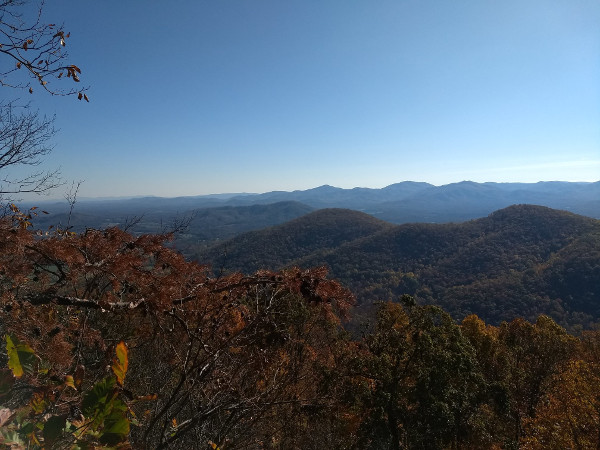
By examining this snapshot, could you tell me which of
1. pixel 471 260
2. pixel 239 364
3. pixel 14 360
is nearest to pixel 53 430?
pixel 14 360

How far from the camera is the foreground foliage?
159cm

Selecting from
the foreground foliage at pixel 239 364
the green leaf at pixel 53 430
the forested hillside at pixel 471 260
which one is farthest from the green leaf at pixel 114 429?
the forested hillside at pixel 471 260

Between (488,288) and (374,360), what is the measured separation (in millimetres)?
62565

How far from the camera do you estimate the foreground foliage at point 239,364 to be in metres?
1.59

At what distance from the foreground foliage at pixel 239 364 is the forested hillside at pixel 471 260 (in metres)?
22.1

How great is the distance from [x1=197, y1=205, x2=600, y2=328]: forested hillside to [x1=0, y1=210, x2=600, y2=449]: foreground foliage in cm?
2209

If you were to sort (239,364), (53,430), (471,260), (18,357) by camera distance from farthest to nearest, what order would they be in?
(471,260), (239,364), (18,357), (53,430)

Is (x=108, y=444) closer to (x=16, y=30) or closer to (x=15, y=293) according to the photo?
(x=15, y=293)

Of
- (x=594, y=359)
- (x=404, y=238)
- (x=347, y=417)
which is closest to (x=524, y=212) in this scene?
(x=404, y=238)

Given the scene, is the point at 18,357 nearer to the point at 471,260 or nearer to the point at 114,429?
the point at 114,429

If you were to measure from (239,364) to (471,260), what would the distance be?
328 ft

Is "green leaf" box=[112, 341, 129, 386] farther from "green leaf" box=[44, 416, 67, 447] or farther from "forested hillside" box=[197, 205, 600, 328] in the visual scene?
"forested hillside" box=[197, 205, 600, 328]

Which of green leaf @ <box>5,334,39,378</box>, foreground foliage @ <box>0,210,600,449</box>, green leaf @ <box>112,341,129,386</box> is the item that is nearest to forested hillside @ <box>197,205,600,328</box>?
foreground foliage @ <box>0,210,600,449</box>

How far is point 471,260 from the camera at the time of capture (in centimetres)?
9012
